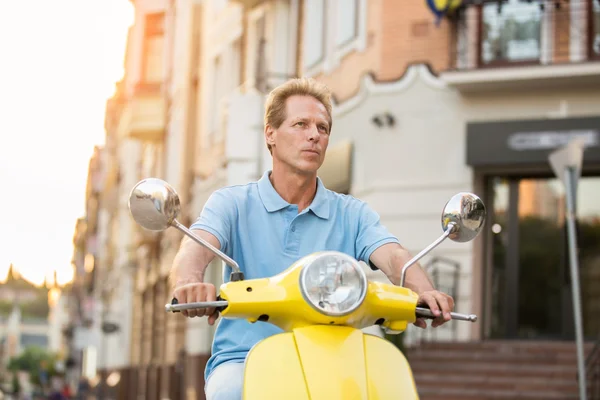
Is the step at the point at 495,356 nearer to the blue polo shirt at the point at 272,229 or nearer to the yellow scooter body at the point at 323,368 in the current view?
the blue polo shirt at the point at 272,229

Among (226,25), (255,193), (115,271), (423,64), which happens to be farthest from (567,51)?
(115,271)

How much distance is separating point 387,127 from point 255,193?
46.9 ft

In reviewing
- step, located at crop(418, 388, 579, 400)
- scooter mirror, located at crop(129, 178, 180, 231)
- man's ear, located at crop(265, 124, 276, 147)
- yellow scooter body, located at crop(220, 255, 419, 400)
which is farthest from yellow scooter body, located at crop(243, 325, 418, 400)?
step, located at crop(418, 388, 579, 400)

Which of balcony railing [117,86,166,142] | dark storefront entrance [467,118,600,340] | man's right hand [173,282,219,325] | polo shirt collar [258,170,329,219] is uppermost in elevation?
balcony railing [117,86,166,142]

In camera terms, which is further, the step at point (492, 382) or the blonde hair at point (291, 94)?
the step at point (492, 382)

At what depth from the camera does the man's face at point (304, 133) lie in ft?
12.5

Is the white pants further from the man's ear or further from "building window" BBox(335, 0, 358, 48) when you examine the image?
"building window" BBox(335, 0, 358, 48)

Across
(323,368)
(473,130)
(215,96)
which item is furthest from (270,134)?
(215,96)

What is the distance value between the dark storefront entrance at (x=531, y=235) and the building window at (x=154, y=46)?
66.2 feet

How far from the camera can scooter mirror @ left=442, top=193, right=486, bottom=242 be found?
3.58 meters

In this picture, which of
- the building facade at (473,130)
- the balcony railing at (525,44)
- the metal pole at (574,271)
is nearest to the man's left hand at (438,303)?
the metal pole at (574,271)

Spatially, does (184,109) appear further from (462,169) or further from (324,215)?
(324,215)

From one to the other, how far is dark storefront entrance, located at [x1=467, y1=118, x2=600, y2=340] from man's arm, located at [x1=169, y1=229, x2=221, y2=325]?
13.7 m

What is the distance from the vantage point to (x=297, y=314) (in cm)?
317
